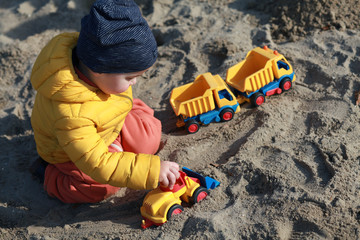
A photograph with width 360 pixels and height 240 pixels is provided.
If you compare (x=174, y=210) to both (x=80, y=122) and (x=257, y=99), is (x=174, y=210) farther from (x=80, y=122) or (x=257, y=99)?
(x=257, y=99)

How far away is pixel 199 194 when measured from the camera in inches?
101

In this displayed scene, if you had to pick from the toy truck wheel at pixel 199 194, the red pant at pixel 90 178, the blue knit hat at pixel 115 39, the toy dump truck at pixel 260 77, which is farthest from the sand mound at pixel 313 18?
the blue knit hat at pixel 115 39

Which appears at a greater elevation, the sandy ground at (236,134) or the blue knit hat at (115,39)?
the blue knit hat at (115,39)

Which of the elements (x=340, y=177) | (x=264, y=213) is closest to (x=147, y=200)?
(x=264, y=213)

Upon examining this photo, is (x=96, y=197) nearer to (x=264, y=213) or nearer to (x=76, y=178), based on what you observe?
(x=76, y=178)

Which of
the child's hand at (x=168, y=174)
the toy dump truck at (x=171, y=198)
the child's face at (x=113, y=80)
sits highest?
the child's face at (x=113, y=80)

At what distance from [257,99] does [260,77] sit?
0.17 metres

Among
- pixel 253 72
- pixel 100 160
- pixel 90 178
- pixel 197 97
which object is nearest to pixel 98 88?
pixel 100 160

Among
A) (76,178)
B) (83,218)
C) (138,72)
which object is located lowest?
(83,218)

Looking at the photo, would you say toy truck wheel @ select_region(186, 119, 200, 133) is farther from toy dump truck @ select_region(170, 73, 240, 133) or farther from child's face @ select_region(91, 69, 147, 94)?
child's face @ select_region(91, 69, 147, 94)

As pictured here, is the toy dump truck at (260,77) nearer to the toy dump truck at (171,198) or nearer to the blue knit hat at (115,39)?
the toy dump truck at (171,198)

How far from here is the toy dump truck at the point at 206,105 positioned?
3.11 metres

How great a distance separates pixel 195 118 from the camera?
3193mm

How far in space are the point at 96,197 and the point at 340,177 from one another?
1556 mm
